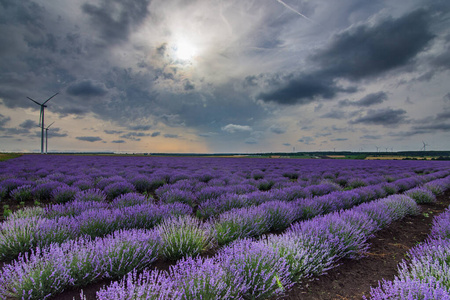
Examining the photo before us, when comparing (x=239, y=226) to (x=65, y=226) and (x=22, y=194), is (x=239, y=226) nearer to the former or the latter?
(x=65, y=226)

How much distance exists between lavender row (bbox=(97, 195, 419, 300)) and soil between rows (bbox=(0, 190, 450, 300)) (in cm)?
12

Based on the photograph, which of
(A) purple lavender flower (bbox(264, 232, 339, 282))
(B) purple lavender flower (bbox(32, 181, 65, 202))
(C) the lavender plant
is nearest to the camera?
(A) purple lavender flower (bbox(264, 232, 339, 282))

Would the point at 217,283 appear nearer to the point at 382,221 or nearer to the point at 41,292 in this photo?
the point at 41,292

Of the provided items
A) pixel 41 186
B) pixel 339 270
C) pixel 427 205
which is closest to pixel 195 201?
pixel 339 270

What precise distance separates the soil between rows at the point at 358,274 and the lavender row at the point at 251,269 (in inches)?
4.6

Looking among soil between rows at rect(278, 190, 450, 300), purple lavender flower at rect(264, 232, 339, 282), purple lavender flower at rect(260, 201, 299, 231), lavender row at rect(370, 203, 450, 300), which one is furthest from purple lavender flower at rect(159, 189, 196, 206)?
lavender row at rect(370, 203, 450, 300)

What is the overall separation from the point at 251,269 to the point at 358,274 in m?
1.66

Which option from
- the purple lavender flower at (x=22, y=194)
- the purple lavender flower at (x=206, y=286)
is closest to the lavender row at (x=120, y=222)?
the purple lavender flower at (x=206, y=286)

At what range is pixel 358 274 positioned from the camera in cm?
285

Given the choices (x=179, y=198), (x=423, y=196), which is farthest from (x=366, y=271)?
(x=423, y=196)

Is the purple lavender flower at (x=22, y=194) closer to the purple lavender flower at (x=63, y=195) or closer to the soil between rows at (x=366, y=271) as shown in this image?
the purple lavender flower at (x=63, y=195)

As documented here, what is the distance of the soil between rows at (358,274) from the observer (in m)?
2.32

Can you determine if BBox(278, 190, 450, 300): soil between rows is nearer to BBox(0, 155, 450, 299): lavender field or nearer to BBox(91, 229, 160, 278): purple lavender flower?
BBox(0, 155, 450, 299): lavender field

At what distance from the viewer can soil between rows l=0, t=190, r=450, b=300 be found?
2.32 metres
